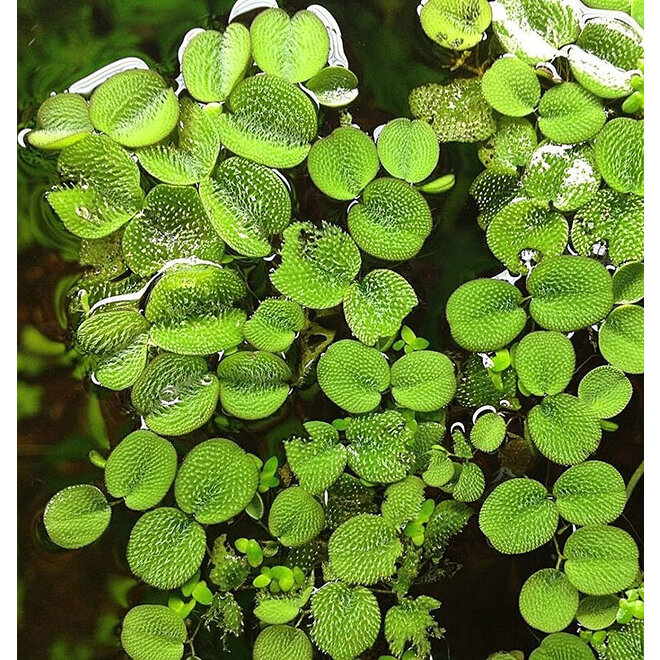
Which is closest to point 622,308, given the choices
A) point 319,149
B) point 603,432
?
point 603,432

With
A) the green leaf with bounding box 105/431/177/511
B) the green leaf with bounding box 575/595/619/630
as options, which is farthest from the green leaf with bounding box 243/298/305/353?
the green leaf with bounding box 575/595/619/630

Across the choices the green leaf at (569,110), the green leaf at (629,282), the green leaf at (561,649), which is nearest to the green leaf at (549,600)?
the green leaf at (561,649)

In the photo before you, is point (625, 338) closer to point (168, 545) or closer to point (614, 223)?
point (614, 223)

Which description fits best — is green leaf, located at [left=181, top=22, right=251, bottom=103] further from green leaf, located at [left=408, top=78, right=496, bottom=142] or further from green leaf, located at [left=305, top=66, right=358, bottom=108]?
green leaf, located at [left=408, top=78, right=496, bottom=142]

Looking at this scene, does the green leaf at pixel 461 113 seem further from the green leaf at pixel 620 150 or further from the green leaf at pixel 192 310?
the green leaf at pixel 192 310

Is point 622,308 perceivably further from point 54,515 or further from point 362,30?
point 54,515
